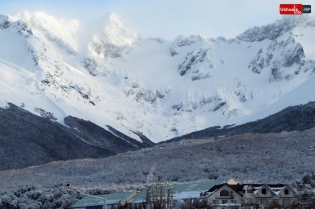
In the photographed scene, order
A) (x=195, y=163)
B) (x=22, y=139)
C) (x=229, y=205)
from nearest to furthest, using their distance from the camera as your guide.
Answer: (x=229, y=205) < (x=195, y=163) < (x=22, y=139)

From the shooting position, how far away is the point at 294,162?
117062 millimetres

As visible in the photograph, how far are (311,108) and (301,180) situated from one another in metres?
90.0

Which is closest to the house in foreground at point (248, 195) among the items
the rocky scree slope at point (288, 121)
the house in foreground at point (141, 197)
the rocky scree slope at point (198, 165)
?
the house in foreground at point (141, 197)

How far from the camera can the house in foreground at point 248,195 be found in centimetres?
7625

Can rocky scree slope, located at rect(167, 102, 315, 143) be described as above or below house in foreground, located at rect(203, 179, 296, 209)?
above

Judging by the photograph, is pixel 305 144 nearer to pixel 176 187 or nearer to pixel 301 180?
pixel 301 180

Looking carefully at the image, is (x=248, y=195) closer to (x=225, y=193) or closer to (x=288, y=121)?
(x=225, y=193)

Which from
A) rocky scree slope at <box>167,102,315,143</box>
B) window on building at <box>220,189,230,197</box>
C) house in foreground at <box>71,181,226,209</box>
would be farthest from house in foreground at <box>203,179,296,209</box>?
rocky scree slope at <box>167,102,315,143</box>

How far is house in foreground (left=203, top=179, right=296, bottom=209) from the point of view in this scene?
250 ft

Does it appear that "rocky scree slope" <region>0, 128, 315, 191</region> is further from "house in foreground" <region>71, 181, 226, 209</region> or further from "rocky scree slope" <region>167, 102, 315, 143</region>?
"rocky scree slope" <region>167, 102, 315, 143</region>

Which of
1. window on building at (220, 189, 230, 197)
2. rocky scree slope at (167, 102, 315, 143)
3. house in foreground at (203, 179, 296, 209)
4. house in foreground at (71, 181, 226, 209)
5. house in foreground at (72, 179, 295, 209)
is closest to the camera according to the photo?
house in foreground at (72, 179, 295, 209)

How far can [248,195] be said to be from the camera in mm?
77312

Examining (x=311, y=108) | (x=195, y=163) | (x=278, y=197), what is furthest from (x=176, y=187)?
(x=311, y=108)

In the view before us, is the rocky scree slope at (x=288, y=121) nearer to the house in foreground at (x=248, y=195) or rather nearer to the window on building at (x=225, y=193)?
the house in foreground at (x=248, y=195)
